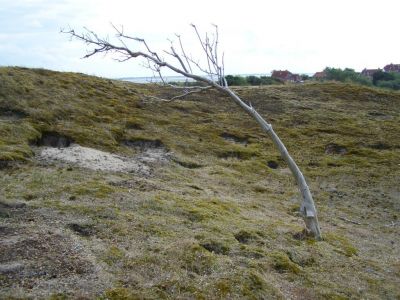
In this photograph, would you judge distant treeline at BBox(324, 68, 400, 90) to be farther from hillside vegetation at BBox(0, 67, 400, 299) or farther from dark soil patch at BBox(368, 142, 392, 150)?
dark soil patch at BBox(368, 142, 392, 150)

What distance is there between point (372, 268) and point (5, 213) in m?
9.94

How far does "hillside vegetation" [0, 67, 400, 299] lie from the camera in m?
10.1

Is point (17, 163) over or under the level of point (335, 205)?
over

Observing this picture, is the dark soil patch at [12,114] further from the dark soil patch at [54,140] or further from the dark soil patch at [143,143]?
the dark soil patch at [143,143]

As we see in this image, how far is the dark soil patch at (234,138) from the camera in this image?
27608 mm

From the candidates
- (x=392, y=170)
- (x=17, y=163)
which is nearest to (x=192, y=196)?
(x=17, y=163)

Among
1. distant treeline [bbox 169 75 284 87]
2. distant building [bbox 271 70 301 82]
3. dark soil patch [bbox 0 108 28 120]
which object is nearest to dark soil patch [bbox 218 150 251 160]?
dark soil patch [bbox 0 108 28 120]

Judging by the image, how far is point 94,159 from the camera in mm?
18609

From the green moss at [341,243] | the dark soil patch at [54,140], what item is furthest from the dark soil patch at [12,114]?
the green moss at [341,243]

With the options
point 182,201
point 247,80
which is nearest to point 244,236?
point 182,201

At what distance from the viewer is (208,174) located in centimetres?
2100

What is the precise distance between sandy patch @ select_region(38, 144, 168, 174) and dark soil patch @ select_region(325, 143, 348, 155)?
11.5m

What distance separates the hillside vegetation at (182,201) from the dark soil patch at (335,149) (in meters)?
0.11

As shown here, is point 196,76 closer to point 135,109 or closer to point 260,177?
point 260,177
